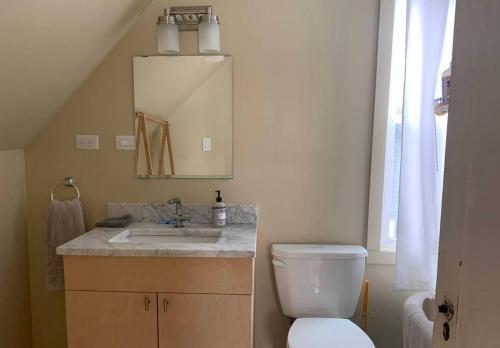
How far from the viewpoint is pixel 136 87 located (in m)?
1.79

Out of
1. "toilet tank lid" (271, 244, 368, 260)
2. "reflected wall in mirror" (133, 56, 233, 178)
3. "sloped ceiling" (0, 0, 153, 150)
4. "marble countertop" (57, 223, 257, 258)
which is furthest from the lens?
"reflected wall in mirror" (133, 56, 233, 178)

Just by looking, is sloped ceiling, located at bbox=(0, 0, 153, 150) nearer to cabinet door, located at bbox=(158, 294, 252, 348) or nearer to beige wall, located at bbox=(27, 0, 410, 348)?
beige wall, located at bbox=(27, 0, 410, 348)

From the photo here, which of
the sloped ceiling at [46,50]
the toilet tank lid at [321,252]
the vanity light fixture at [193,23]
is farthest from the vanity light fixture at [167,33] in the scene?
the toilet tank lid at [321,252]

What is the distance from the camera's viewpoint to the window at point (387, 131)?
66.9 inches

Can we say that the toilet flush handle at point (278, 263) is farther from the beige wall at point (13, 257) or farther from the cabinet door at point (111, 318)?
the beige wall at point (13, 257)

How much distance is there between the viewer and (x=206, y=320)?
1.39 meters

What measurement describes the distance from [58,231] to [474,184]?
1.85 metres

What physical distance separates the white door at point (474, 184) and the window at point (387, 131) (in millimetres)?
1168

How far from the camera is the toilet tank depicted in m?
1.67

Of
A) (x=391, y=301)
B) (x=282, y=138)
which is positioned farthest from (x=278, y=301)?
(x=282, y=138)

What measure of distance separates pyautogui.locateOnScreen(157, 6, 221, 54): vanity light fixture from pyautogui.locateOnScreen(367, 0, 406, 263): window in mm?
859

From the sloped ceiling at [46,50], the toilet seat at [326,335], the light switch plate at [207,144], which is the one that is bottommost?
the toilet seat at [326,335]

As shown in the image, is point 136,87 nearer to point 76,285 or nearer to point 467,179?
point 76,285

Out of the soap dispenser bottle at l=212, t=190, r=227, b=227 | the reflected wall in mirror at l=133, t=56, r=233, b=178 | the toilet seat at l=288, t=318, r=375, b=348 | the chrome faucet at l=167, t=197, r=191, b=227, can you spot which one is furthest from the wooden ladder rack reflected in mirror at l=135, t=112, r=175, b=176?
the toilet seat at l=288, t=318, r=375, b=348
